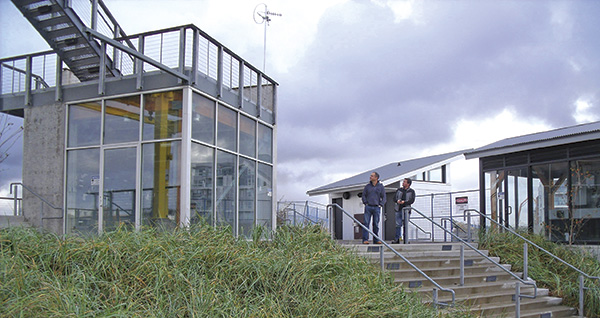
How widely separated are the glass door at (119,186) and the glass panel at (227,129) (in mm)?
1867

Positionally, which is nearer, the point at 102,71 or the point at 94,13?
the point at 102,71

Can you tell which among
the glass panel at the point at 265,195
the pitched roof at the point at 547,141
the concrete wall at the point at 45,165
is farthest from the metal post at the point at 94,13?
the pitched roof at the point at 547,141

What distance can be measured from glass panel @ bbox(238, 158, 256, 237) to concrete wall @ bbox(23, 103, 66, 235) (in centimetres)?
393

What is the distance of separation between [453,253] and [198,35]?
7.10 m

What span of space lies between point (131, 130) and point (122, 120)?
0.34 metres

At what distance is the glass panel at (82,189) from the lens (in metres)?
11.7

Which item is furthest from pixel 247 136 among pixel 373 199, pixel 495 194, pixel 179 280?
pixel 495 194

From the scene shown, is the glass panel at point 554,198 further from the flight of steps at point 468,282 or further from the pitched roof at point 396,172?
the pitched roof at point 396,172

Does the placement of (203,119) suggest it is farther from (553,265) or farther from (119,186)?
(553,265)

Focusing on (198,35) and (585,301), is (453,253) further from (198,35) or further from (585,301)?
(198,35)

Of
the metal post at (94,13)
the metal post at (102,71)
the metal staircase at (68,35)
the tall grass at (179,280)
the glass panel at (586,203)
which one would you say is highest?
the metal post at (94,13)

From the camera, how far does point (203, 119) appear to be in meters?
11.7

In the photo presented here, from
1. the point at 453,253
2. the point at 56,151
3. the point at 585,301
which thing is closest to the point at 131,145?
the point at 56,151

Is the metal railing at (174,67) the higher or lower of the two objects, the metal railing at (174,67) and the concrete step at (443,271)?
the higher
